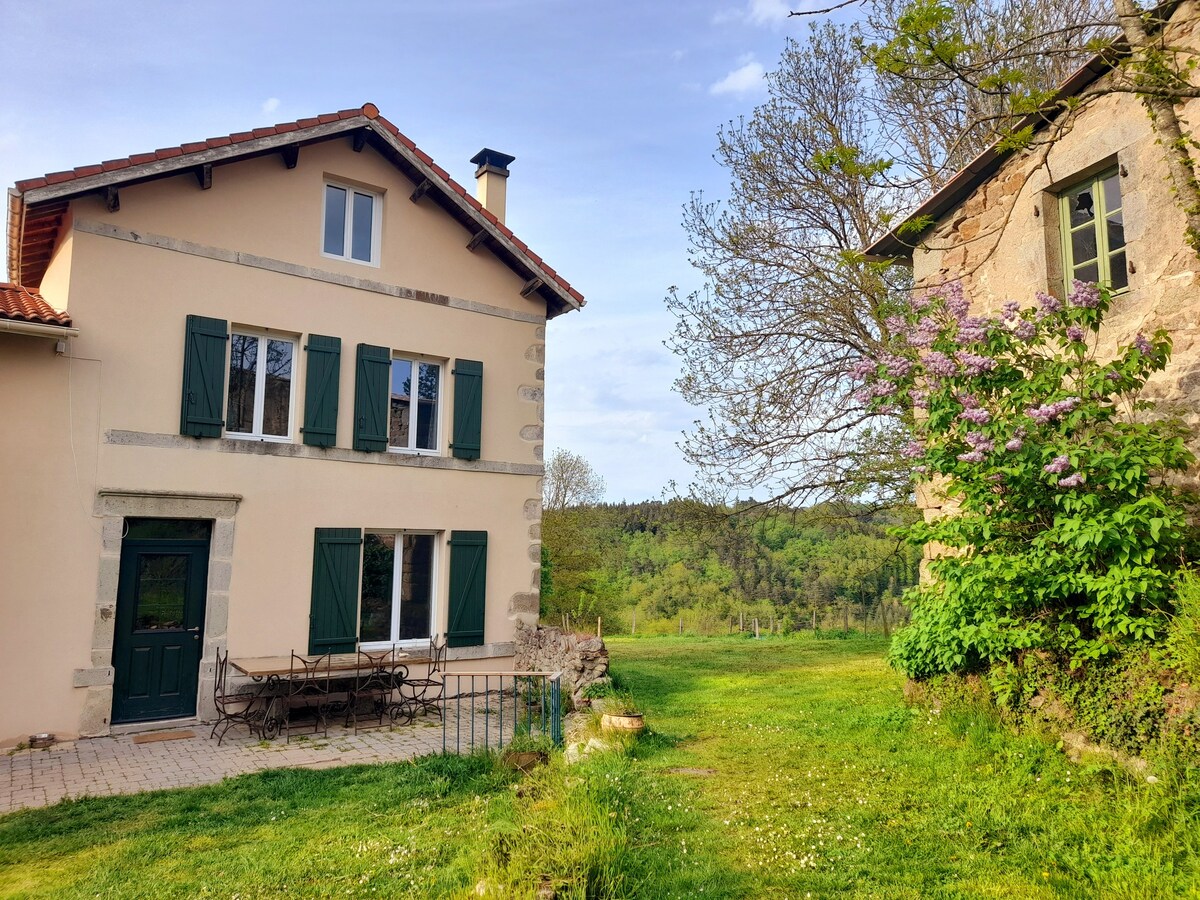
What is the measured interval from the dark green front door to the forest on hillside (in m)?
9.28

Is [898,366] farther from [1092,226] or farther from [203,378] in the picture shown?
[203,378]

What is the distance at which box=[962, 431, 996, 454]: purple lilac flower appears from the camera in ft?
18.4

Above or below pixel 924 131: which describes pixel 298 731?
below

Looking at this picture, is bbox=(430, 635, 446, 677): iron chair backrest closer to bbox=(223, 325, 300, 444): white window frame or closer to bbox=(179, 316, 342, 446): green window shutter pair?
bbox=(179, 316, 342, 446): green window shutter pair

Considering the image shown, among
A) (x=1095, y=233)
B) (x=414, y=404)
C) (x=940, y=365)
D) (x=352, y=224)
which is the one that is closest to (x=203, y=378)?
(x=414, y=404)

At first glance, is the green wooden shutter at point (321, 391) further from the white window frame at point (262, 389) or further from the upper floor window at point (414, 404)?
the upper floor window at point (414, 404)

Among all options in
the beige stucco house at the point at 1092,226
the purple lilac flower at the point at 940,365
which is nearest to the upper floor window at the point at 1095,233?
the beige stucco house at the point at 1092,226

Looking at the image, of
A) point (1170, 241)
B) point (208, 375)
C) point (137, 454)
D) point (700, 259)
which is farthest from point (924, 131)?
point (137, 454)

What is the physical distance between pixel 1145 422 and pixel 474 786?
583 centimetres

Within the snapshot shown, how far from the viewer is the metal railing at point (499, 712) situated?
6918mm

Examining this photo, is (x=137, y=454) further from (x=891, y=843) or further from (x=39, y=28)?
(x=891, y=843)

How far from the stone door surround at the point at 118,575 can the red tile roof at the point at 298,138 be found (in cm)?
309

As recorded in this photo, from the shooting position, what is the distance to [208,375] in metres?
8.53

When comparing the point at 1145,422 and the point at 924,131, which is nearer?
the point at 1145,422
